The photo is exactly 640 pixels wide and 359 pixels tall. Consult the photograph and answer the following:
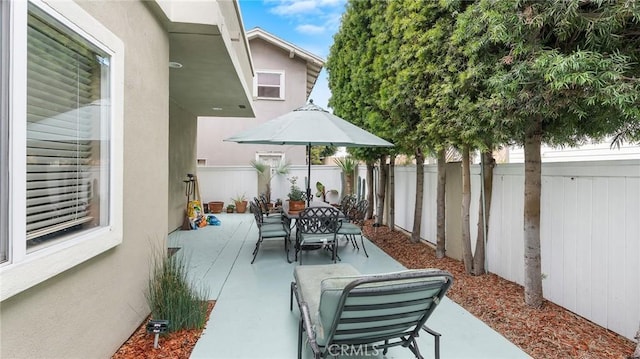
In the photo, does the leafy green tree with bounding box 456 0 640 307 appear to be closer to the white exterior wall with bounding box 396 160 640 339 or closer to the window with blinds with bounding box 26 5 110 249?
the white exterior wall with bounding box 396 160 640 339

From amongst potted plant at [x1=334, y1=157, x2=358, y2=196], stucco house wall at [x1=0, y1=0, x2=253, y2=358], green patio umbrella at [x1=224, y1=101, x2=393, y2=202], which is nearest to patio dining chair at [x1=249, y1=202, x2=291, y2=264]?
green patio umbrella at [x1=224, y1=101, x2=393, y2=202]

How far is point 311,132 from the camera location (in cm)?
507

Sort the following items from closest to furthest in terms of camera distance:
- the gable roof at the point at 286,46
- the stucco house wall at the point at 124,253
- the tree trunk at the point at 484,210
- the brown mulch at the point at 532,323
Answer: the stucco house wall at the point at 124,253, the brown mulch at the point at 532,323, the tree trunk at the point at 484,210, the gable roof at the point at 286,46

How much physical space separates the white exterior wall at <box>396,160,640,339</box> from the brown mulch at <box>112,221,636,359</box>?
7.4 inches

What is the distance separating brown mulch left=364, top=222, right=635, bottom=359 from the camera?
9.37ft

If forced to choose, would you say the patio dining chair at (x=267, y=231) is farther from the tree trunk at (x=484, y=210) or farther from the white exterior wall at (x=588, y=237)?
the white exterior wall at (x=588, y=237)

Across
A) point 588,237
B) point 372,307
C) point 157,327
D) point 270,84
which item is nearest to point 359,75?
point 588,237

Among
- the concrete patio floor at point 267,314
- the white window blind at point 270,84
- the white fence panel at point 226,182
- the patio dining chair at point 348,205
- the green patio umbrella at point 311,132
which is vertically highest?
the white window blind at point 270,84

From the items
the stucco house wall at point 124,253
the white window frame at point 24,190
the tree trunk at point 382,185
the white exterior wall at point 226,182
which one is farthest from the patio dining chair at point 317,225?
the white exterior wall at point 226,182

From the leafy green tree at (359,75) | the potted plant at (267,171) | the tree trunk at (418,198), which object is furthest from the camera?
the potted plant at (267,171)

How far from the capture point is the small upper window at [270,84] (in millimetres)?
13523

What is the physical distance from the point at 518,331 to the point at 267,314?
2.59 meters

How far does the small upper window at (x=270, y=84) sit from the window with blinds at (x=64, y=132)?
36.8 ft

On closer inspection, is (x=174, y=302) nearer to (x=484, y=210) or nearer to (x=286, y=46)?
(x=484, y=210)
